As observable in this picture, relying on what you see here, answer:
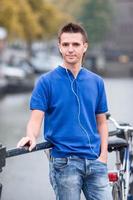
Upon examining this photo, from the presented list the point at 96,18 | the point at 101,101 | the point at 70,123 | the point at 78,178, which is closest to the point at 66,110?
the point at 70,123

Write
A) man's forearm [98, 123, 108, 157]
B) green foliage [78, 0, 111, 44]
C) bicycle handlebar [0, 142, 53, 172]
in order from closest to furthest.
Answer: bicycle handlebar [0, 142, 53, 172]
man's forearm [98, 123, 108, 157]
green foliage [78, 0, 111, 44]

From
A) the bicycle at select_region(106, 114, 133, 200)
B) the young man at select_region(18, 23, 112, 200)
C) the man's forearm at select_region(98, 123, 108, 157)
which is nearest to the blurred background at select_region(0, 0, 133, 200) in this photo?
the bicycle at select_region(106, 114, 133, 200)

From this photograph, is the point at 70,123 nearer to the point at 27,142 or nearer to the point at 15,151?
the point at 27,142

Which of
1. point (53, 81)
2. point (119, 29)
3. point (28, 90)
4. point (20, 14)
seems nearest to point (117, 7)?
point (119, 29)

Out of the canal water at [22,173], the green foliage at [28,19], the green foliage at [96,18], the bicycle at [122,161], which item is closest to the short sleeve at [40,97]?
the bicycle at [122,161]

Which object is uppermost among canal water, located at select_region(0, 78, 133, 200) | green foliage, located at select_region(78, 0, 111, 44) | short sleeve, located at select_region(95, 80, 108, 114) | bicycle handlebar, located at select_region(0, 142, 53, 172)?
green foliage, located at select_region(78, 0, 111, 44)

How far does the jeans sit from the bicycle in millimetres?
808

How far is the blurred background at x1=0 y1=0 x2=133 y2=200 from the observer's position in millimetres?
10069

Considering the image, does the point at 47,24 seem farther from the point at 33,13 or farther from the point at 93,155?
the point at 93,155

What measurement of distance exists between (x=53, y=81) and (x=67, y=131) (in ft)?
0.97

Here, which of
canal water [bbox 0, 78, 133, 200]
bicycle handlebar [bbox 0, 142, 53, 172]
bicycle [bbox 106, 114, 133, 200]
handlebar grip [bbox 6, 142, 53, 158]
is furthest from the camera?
canal water [bbox 0, 78, 133, 200]

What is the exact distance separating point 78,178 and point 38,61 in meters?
46.4

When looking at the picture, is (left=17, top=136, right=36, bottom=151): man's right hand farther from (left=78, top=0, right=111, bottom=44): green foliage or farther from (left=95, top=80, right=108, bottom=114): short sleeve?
(left=78, top=0, right=111, bottom=44): green foliage

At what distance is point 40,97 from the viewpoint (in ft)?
14.3
